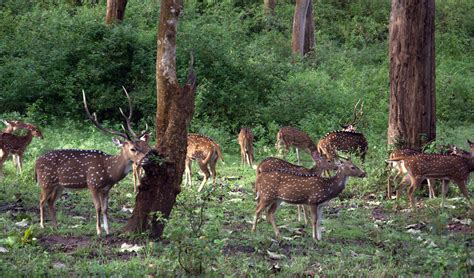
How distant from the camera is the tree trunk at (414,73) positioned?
1481 cm

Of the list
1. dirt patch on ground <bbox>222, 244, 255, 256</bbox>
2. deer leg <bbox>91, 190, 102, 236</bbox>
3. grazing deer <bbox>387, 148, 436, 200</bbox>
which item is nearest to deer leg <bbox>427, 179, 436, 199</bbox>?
grazing deer <bbox>387, 148, 436, 200</bbox>

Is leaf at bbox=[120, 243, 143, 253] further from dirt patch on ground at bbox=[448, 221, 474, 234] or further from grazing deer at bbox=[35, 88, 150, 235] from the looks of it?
dirt patch on ground at bbox=[448, 221, 474, 234]

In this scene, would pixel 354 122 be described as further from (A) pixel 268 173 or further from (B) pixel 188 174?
(A) pixel 268 173

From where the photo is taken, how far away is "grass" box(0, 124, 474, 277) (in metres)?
8.62

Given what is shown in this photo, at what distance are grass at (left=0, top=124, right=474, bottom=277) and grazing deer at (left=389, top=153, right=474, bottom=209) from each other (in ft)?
1.23

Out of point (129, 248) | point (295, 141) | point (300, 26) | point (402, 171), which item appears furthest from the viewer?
point (300, 26)

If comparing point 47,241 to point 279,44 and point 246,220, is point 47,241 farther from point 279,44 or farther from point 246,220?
point 279,44

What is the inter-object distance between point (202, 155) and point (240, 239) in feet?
15.8

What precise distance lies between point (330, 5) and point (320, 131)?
1730 centimetres

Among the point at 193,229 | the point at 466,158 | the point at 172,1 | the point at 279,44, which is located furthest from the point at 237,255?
the point at 279,44

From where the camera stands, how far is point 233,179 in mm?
16156

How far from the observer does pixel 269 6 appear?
112 feet

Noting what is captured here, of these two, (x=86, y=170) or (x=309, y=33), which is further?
(x=309, y=33)

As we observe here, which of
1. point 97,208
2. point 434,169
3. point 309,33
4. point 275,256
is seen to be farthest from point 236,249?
point 309,33
